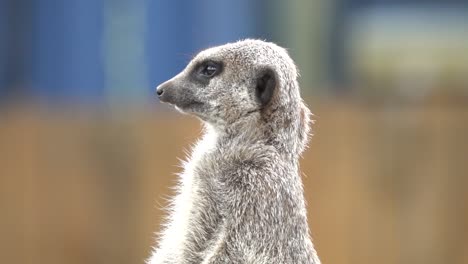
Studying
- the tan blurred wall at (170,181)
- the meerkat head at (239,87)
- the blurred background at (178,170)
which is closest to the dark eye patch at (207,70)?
the meerkat head at (239,87)

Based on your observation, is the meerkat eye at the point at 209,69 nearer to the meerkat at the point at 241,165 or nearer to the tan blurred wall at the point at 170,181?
the meerkat at the point at 241,165

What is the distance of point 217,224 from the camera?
4578 mm

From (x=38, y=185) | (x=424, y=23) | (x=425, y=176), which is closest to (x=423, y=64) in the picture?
(x=424, y=23)

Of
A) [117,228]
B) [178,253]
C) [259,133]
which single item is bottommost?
[117,228]

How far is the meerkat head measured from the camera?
15.6 ft

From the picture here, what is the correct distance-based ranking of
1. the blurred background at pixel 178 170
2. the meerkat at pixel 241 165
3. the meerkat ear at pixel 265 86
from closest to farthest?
the meerkat at pixel 241 165 → the meerkat ear at pixel 265 86 → the blurred background at pixel 178 170

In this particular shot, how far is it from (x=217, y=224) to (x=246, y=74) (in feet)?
1.77

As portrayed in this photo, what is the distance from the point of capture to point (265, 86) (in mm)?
4793

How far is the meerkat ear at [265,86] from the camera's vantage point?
475 centimetres

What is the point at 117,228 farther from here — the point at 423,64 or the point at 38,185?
the point at 423,64

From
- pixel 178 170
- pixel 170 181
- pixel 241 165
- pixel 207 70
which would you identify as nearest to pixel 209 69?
pixel 207 70

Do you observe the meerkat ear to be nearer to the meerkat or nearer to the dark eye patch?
the meerkat

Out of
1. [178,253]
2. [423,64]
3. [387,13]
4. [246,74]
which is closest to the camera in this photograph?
[178,253]

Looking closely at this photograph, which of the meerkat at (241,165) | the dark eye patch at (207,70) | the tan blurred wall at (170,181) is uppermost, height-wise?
the dark eye patch at (207,70)
